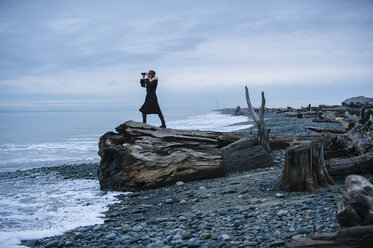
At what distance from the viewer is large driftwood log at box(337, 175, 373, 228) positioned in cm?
351

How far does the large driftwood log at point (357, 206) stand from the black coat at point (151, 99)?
9.58 meters

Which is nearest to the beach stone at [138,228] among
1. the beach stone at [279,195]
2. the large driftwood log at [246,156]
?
the beach stone at [279,195]

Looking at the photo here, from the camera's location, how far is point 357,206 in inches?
140

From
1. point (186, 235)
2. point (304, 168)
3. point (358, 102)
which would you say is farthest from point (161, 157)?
point (358, 102)

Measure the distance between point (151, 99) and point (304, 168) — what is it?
24.6 feet

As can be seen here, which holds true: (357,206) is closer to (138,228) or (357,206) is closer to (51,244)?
(138,228)

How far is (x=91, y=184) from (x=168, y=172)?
3042 mm

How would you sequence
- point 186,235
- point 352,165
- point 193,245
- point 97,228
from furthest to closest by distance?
point 352,165, point 97,228, point 186,235, point 193,245

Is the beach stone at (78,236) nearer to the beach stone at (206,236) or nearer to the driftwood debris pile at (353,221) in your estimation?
the beach stone at (206,236)

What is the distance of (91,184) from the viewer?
411 inches

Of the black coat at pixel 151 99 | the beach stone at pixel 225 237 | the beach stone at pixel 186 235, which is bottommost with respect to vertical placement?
the beach stone at pixel 186 235

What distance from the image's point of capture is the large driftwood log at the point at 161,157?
868 centimetres

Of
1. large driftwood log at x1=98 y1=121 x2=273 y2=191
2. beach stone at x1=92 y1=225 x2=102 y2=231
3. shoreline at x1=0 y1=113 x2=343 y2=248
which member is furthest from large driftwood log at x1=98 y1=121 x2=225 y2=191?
beach stone at x1=92 y1=225 x2=102 y2=231

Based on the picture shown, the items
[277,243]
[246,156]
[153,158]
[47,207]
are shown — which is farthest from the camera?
[246,156]
